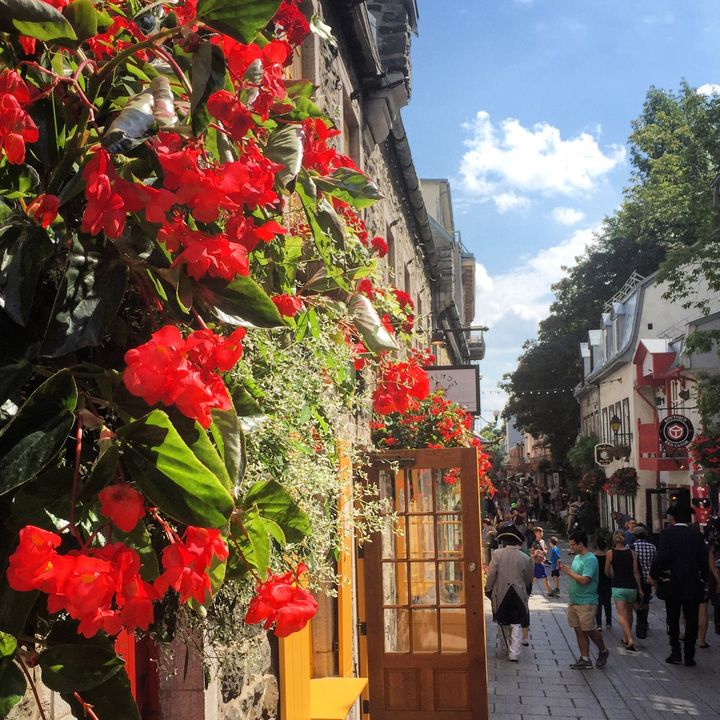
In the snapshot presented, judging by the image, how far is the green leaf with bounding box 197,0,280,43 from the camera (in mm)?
1348

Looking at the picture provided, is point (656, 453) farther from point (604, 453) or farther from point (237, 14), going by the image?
point (237, 14)

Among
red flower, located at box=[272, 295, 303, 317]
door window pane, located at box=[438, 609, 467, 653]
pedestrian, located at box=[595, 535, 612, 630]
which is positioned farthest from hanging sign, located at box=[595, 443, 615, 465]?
red flower, located at box=[272, 295, 303, 317]

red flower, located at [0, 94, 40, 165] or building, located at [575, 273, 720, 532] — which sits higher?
building, located at [575, 273, 720, 532]

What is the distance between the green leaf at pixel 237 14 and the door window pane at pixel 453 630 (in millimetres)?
7315

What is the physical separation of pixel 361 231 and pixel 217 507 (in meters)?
2.93

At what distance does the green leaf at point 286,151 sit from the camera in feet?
5.56

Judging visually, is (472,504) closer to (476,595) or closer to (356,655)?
(476,595)

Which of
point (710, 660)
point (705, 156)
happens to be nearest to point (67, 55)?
point (710, 660)

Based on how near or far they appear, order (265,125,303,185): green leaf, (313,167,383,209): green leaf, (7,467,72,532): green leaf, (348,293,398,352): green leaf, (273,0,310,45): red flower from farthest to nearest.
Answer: (273,0,310,45): red flower → (348,293,398,352): green leaf → (313,167,383,209): green leaf → (265,125,303,185): green leaf → (7,467,72,532): green leaf

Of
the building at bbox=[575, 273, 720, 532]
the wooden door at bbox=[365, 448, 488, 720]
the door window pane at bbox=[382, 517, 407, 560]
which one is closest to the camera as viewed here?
the wooden door at bbox=[365, 448, 488, 720]

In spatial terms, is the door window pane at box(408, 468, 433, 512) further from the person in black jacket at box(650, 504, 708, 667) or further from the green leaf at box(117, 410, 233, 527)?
the green leaf at box(117, 410, 233, 527)

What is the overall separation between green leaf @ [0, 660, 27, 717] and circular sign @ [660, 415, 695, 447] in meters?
21.6

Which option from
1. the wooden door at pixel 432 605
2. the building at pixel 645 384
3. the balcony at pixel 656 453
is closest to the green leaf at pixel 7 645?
the wooden door at pixel 432 605

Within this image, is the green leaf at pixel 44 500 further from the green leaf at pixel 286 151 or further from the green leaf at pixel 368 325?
the green leaf at pixel 368 325
